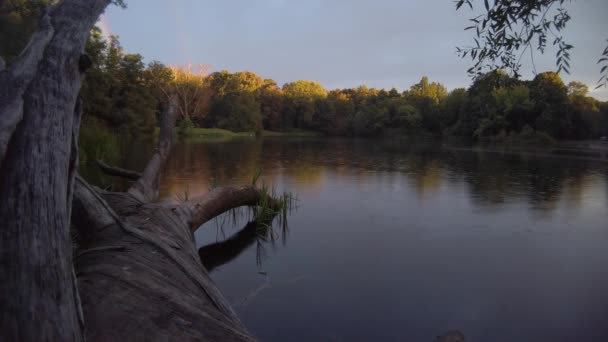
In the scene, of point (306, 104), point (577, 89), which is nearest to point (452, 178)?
point (577, 89)

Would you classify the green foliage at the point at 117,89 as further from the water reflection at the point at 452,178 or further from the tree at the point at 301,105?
the tree at the point at 301,105

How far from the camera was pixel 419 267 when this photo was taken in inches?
182

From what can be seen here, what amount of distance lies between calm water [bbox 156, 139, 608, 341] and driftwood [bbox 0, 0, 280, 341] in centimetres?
158

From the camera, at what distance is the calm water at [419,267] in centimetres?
333

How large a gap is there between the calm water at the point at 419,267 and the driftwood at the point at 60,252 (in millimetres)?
1578

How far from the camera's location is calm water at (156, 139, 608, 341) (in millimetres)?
3328

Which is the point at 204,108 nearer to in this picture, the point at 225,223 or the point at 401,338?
the point at 225,223

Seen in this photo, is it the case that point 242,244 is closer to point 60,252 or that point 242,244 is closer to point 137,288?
point 137,288

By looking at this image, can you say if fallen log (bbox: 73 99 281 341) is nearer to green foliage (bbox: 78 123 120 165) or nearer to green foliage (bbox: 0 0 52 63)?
green foliage (bbox: 78 123 120 165)

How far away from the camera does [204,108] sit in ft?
179

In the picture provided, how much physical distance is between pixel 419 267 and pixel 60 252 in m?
4.16

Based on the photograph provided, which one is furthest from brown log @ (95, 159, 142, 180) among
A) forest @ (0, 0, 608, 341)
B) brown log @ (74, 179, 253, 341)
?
brown log @ (74, 179, 253, 341)

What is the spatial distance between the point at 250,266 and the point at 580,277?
3.96m

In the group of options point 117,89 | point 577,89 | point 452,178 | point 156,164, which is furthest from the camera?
point 577,89
